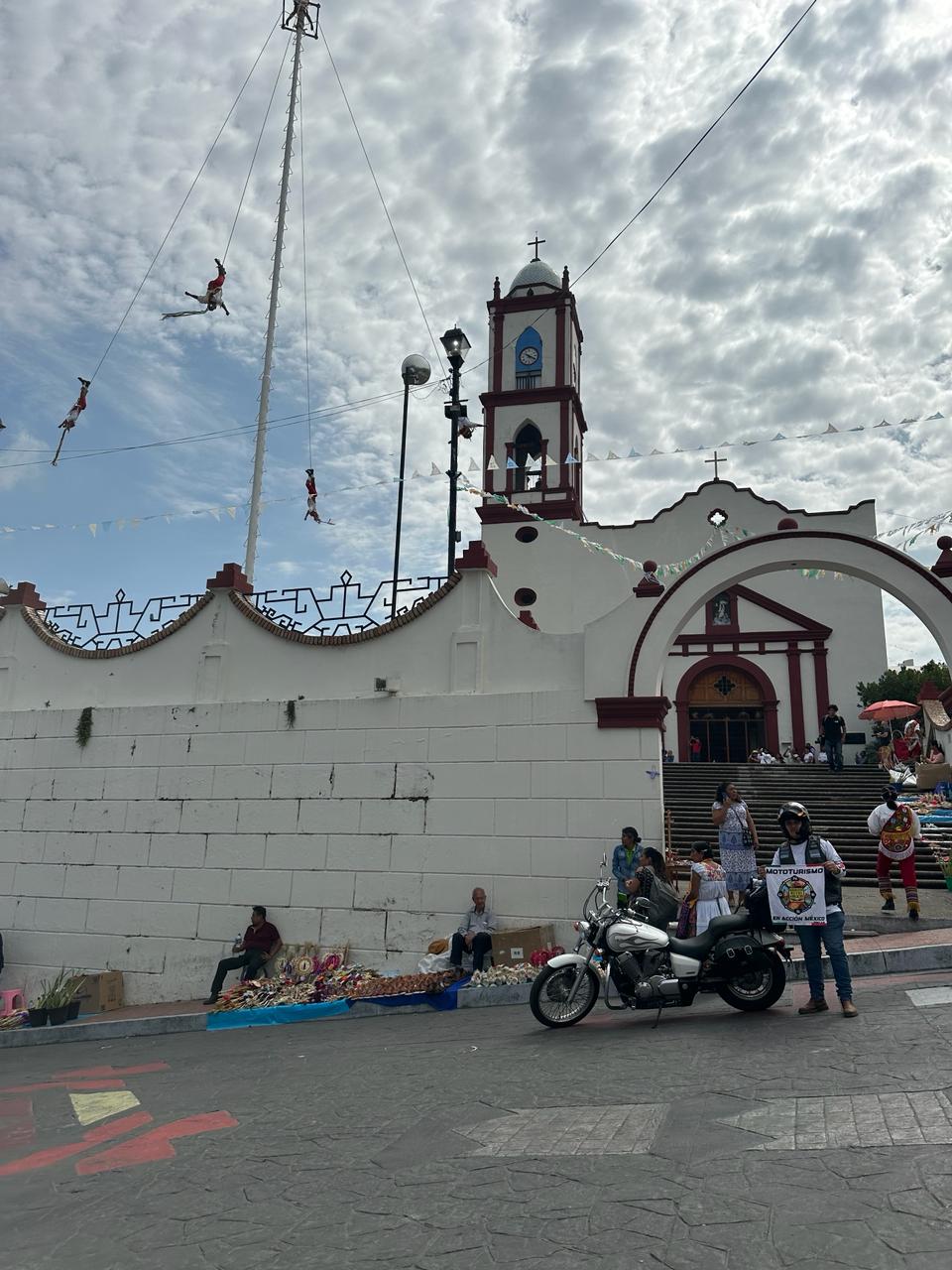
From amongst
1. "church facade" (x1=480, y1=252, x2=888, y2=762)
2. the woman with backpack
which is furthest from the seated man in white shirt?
"church facade" (x1=480, y1=252, x2=888, y2=762)

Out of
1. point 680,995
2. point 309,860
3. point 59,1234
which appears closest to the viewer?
point 59,1234

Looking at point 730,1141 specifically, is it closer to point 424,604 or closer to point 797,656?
point 424,604

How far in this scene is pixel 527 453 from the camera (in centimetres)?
2686

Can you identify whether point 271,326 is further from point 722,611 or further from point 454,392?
point 722,611

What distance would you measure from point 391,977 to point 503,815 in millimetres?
2027

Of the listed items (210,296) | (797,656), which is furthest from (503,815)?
(797,656)

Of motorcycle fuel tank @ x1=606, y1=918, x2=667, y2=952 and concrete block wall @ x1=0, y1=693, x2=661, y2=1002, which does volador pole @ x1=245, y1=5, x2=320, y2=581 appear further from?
motorcycle fuel tank @ x1=606, y1=918, x2=667, y2=952

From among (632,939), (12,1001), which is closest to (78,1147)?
(632,939)

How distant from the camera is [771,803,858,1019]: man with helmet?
6398mm

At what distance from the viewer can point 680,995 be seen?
270 inches

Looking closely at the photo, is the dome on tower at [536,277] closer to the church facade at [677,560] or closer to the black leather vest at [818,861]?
the church facade at [677,560]

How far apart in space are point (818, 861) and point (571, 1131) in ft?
10.0

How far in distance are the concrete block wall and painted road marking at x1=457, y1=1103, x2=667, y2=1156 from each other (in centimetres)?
457

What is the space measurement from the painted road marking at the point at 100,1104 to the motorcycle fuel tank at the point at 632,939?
11.7 feet
